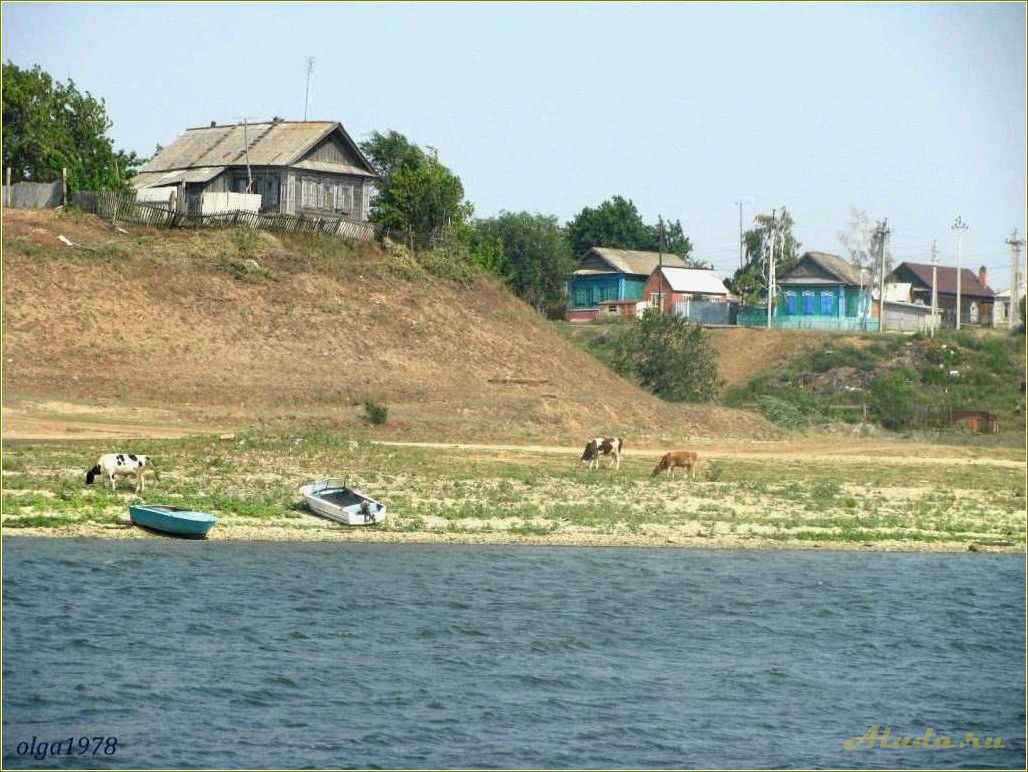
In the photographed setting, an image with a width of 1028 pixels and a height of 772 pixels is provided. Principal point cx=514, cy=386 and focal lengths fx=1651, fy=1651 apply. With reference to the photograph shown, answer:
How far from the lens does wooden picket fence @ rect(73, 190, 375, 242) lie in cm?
7475

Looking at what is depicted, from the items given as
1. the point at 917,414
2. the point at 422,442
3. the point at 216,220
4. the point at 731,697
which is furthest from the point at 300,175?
the point at 731,697

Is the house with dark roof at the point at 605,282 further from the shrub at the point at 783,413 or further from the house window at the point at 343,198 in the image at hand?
the house window at the point at 343,198

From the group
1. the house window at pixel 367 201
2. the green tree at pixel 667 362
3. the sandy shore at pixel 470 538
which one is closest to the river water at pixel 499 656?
the sandy shore at pixel 470 538

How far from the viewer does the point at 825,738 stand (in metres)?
25.6

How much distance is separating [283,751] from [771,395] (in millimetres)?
67816

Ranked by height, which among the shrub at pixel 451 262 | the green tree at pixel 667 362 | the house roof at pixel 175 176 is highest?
the house roof at pixel 175 176

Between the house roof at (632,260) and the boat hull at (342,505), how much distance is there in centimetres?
7585

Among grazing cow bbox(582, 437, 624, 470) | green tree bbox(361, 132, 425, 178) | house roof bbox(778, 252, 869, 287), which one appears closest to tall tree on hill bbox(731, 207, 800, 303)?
house roof bbox(778, 252, 869, 287)

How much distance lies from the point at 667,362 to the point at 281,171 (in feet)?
68.4

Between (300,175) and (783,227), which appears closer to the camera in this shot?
(300,175)

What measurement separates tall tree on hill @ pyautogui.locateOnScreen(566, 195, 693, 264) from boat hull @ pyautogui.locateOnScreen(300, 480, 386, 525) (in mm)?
94002

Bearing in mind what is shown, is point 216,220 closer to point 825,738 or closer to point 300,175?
point 300,175

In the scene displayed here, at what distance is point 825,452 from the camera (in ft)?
205

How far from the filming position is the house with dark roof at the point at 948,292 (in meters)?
131
